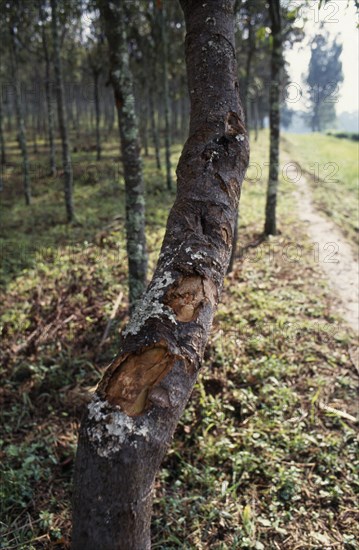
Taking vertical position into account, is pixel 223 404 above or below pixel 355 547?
above

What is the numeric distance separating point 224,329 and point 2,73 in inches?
1411

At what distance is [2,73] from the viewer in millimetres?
33656

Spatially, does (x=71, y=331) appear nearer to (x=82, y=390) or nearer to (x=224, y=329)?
(x=82, y=390)

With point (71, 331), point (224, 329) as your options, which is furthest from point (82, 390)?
point (224, 329)

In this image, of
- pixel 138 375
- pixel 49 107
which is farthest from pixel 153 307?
pixel 49 107

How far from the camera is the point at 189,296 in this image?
1214 mm

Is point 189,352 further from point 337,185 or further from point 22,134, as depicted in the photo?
point 337,185

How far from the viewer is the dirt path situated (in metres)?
7.43

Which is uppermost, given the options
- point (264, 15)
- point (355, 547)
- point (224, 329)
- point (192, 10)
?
point (264, 15)

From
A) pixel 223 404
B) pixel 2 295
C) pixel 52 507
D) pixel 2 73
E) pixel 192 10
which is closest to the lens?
pixel 192 10

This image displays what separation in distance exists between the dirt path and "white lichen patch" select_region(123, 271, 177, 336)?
20.1 ft

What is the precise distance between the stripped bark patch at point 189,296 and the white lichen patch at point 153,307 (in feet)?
0.07

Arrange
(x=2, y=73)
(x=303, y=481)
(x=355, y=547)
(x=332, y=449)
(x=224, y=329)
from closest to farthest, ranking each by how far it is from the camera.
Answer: (x=355, y=547), (x=303, y=481), (x=332, y=449), (x=224, y=329), (x=2, y=73)

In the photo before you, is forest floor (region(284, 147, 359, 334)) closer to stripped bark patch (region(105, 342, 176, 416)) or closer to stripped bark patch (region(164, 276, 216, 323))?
stripped bark patch (region(164, 276, 216, 323))
